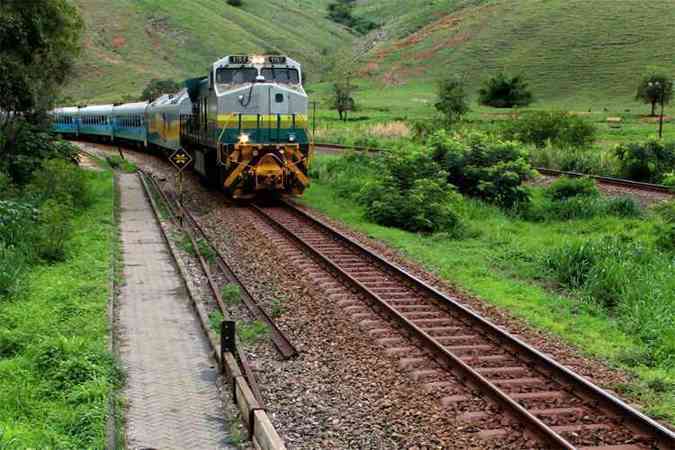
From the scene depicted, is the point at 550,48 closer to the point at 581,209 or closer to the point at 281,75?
the point at 581,209

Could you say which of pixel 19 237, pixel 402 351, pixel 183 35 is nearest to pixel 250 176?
pixel 19 237

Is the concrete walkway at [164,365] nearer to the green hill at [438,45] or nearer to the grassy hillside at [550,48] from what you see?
the green hill at [438,45]

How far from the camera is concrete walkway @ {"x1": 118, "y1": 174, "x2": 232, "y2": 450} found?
25.5ft

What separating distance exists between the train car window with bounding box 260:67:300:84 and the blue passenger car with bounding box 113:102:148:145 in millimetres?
19526

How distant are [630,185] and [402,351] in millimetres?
18934

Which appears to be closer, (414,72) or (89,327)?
(89,327)

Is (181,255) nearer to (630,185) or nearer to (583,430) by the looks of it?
(583,430)

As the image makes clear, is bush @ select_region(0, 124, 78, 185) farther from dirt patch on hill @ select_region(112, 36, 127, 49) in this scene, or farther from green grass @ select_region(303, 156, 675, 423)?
dirt patch on hill @ select_region(112, 36, 127, 49)

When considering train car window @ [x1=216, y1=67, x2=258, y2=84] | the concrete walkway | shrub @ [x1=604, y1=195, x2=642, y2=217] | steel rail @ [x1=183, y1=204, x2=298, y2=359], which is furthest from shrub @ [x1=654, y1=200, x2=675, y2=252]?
train car window @ [x1=216, y1=67, x2=258, y2=84]

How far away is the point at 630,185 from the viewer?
86.6ft

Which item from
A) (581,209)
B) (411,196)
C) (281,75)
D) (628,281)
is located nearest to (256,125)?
(281,75)

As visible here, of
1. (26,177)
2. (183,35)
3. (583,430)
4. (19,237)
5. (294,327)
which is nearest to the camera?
(583,430)

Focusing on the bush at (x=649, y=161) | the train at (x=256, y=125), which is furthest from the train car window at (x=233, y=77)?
the bush at (x=649, y=161)

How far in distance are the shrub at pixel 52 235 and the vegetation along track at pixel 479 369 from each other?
5173 mm
